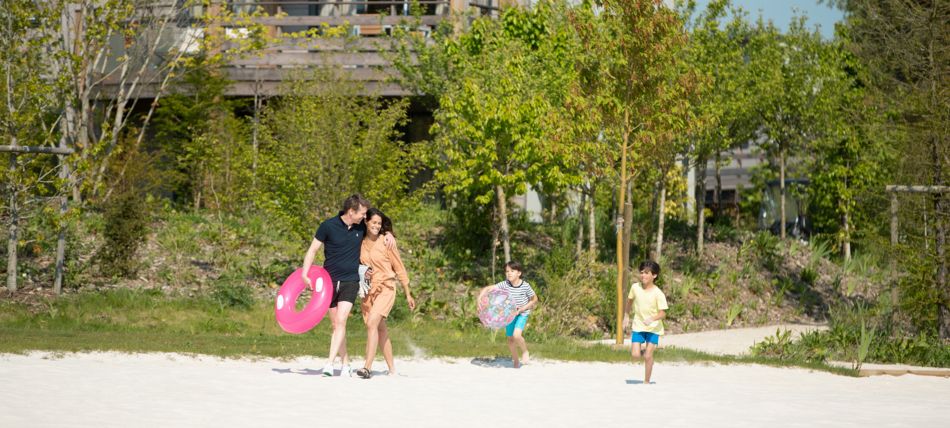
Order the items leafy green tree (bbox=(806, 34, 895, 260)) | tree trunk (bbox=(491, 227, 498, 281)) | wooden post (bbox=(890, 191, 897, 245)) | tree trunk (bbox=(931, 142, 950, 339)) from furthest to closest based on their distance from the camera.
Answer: leafy green tree (bbox=(806, 34, 895, 260)), tree trunk (bbox=(491, 227, 498, 281)), wooden post (bbox=(890, 191, 897, 245)), tree trunk (bbox=(931, 142, 950, 339))

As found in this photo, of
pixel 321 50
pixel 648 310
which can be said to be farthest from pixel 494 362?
pixel 321 50

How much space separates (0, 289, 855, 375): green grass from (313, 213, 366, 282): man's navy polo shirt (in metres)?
2.49

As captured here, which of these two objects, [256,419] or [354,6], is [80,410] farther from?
[354,6]

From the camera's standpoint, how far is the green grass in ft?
47.7

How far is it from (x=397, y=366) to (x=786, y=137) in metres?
18.7

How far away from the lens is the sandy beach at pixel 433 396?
9.62 metres

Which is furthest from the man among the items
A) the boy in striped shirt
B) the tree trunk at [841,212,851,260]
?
the tree trunk at [841,212,851,260]

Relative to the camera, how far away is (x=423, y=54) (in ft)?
88.2

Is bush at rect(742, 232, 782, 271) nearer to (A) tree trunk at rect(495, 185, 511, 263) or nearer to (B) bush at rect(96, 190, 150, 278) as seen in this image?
(A) tree trunk at rect(495, 185, 511, 263)

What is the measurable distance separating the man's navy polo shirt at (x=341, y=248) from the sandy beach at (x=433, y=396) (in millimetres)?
1097

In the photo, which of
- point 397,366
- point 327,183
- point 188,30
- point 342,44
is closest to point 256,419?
point 397,366

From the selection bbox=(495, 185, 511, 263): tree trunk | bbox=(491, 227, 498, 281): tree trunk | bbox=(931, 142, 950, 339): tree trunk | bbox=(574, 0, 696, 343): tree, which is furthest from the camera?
bbox=(495, 185, 511, 263): tree trunk

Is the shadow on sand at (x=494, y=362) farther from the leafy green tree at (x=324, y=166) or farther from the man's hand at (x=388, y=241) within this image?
the leafy green tree at (x=324, y=166)

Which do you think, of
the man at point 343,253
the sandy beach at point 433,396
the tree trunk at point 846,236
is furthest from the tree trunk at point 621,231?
the tree trunk at point 846,236
